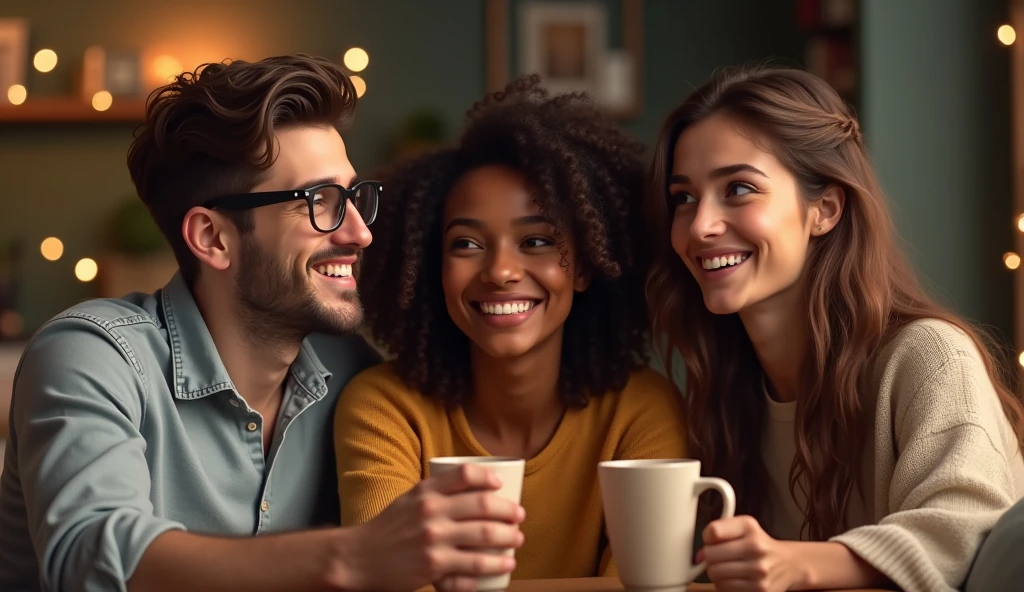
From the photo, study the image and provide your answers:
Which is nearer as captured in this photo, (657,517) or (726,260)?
(657,517)

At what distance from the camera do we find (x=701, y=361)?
5.81ft

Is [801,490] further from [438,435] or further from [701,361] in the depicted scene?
[438,435]

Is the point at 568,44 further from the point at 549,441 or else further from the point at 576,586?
the point at 576,586

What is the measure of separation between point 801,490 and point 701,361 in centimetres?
26

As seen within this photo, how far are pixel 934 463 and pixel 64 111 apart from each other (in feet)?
15.0

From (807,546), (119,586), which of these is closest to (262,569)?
(119,586)

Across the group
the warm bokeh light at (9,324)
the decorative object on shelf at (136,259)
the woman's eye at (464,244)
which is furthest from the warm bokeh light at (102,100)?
the woman's eye at (464,244)

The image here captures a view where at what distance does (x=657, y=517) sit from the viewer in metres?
1.10

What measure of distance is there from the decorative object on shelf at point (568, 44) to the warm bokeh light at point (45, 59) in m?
2.01

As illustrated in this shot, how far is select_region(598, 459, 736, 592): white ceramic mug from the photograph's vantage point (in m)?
1.09

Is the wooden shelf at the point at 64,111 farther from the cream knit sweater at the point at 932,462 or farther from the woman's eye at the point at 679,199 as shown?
the cream knit sweater at the point at 932,462

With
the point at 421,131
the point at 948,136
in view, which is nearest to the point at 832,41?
the point at 948,136

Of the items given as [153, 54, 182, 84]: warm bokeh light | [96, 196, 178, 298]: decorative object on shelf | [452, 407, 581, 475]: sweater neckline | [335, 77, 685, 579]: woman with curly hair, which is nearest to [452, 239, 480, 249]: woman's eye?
[335, 77, 685, 579]: woman with curly hair

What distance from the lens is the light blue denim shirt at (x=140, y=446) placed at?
1225mm
